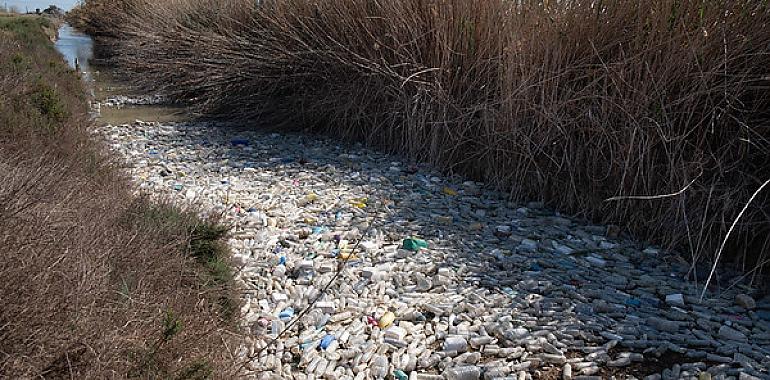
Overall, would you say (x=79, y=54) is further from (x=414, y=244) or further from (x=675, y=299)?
(x=675, y=299)

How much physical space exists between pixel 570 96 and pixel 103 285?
12.5 feet

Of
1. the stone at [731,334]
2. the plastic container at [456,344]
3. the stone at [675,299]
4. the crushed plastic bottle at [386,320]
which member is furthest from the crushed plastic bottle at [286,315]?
the stone at [731,334]

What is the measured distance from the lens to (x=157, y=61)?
1095 centimetres

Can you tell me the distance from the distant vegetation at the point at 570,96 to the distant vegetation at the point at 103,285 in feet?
8.65

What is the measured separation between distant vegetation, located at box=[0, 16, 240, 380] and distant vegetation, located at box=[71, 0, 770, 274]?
8.65 feet

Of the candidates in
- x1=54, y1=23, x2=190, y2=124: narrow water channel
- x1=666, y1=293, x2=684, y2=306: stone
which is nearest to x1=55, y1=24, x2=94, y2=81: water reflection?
x1=54, y1=23, x2=190, y2=124: narrow water channel

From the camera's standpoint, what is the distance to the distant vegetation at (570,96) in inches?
152

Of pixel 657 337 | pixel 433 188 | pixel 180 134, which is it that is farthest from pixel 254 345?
pixel 180 134

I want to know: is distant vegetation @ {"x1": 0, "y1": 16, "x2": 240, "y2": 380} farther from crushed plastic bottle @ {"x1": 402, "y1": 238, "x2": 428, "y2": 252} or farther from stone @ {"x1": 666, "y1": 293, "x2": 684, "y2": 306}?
stone @ {"x1": 666, "y1": 293, "x2": 684, "y2": 306}

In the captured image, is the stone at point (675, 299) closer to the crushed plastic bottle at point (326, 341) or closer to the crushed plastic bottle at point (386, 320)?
the crushed plastic bottle at point (386, 320)

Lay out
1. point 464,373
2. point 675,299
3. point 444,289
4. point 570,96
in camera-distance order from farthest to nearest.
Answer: point 570,96 → point 444,289 → point 675,299 → point 464,373

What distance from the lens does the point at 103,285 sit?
2.11 meters

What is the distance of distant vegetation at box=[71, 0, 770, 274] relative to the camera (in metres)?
3.86

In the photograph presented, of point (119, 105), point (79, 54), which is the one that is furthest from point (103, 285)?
point (79, 54)
